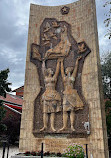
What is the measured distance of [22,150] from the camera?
8.59 metres

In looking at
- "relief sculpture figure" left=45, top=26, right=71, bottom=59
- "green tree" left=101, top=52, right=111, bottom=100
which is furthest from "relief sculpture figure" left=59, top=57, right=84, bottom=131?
"green tree" left=101, top=52, right=111, bottom=100

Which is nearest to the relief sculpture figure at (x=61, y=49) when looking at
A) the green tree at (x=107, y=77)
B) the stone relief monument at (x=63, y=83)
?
the stone relief monument at (x=63, y=83)

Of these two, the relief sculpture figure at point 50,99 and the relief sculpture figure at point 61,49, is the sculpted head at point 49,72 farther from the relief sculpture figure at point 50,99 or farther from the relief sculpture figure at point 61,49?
the relief sculpture figure at point 61,49

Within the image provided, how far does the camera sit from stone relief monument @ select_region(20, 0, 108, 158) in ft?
26.3

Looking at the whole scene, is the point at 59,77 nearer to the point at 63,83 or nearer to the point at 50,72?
the point at 63,83

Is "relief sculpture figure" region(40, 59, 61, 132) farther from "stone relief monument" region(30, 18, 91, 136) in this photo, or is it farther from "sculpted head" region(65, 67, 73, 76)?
"sculpted head" region(65, 67, 73, 76)

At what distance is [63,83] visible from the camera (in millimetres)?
9023

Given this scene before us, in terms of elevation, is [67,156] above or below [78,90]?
below

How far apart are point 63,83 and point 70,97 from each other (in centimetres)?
94

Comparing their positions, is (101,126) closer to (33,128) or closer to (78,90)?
(78,90)

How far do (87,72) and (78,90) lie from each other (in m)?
1.05

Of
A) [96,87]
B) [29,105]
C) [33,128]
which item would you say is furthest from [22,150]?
[96,87]

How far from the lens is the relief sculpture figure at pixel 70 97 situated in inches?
324

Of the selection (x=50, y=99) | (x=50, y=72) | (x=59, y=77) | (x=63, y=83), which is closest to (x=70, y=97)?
(x=63, y=83)
